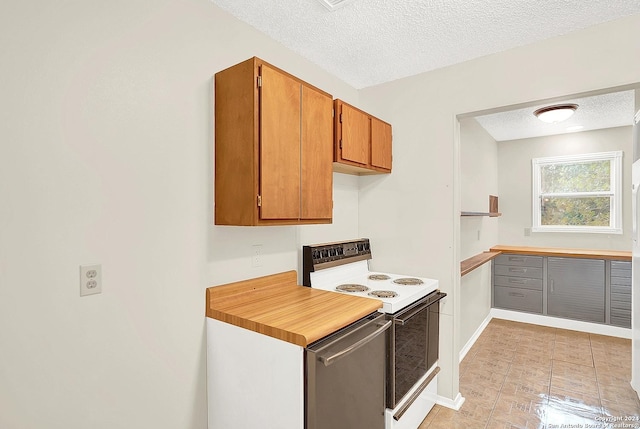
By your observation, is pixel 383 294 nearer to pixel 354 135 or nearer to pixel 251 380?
pixel 251 380

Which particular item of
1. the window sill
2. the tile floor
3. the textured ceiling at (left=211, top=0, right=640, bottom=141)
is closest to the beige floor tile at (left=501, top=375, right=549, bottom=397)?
the tile floor

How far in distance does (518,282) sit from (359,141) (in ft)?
11.4

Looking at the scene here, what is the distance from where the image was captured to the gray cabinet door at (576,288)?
3.92m

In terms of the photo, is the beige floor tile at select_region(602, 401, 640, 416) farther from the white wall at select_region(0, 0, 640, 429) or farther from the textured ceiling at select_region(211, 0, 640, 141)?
the textured ceiling at select_region(211, 0, 640, 141)

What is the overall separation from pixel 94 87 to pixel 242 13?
951 mm

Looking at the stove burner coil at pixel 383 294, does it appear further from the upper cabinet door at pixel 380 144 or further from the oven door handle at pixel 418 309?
the upper cabinet door at pixel 380 144

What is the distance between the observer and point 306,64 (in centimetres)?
241

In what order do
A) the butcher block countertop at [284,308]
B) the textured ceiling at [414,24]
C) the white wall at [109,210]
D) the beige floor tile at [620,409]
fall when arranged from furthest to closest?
the beige floor tile at [620,409]
the textured ceiling at [414,24]
the butcher block countertop at [284,308]
the white wall at [109,210]

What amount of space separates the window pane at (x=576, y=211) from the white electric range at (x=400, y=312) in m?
3.26

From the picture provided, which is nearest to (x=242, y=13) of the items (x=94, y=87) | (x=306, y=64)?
(x=306, y=64)

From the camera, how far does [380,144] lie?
2635mm

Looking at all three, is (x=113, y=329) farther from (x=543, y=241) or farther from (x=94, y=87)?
(x=543, y=241)

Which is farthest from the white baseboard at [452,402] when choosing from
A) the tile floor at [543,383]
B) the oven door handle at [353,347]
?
the oven door handle at [353,347]

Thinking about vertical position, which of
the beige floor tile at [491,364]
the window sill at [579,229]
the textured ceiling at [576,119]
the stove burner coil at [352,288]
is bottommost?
the beige floor tile at [491,364]
